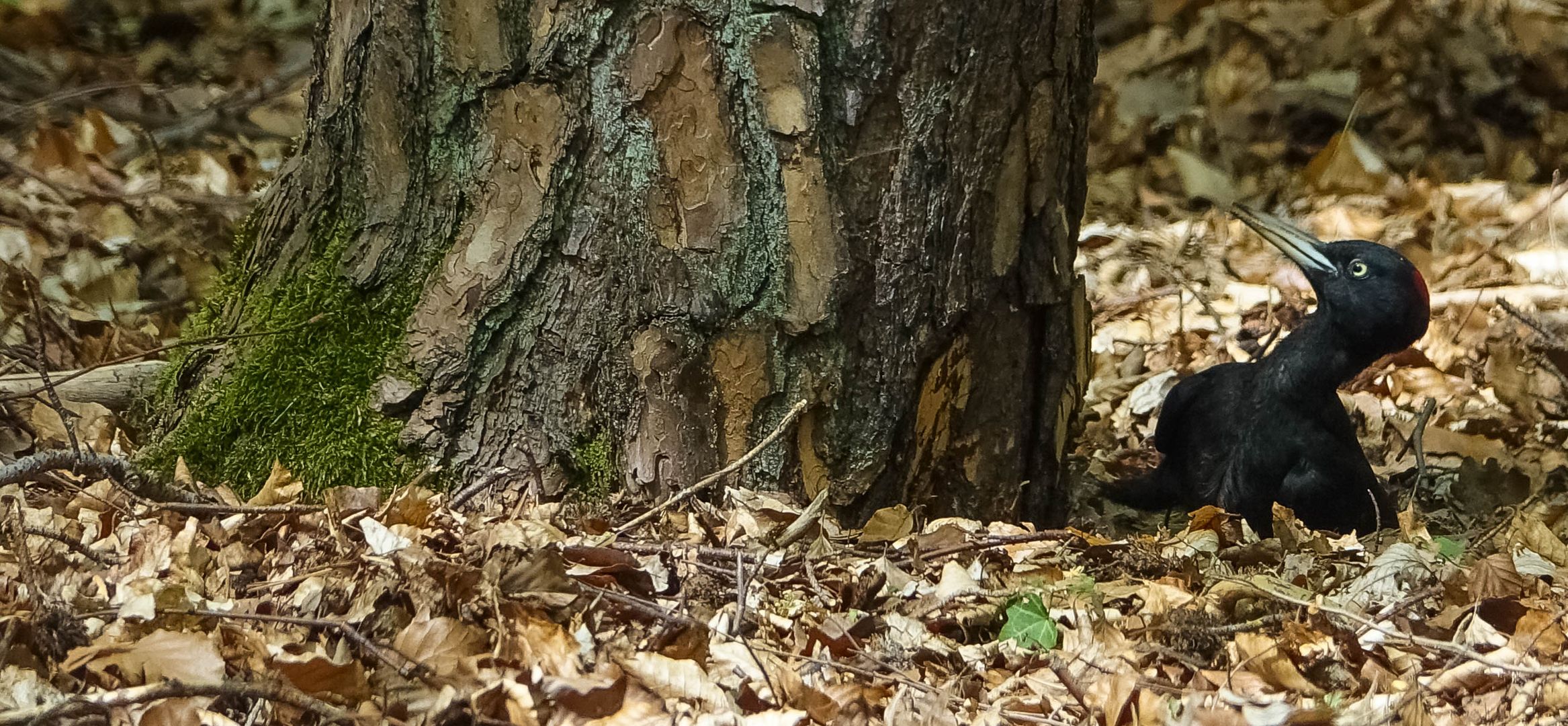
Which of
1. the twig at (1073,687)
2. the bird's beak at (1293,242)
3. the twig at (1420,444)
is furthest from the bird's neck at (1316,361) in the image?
the twig at (1073,687)

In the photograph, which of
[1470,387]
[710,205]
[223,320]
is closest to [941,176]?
[710,205]

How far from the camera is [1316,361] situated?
3.74 meters

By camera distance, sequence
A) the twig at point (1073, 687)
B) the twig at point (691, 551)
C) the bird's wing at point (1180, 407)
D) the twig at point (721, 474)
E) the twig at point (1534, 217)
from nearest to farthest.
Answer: the twig at point (1073, 687), the twig at point (691, 551), the twig at point (721, 474), the bird's wing at point (1180, 407), the twig at point (1534, 217)

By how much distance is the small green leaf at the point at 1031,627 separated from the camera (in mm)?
2359

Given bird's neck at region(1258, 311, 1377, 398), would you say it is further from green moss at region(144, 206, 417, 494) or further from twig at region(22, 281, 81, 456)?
twig at region(22, 281, 81, 456)

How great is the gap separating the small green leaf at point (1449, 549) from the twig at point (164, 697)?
2.15 metres

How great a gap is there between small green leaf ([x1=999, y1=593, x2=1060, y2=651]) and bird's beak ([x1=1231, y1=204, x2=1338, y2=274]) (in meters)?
1.68

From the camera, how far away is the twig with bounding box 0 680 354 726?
1857 mm

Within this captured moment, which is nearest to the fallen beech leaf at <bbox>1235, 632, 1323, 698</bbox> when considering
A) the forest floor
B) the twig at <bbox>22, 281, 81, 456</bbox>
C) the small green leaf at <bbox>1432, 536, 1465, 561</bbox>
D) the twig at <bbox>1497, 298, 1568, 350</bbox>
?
the forest floor

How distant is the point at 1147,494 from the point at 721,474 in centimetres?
182

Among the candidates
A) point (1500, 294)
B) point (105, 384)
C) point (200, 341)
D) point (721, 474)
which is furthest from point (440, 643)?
point (1500, 294)

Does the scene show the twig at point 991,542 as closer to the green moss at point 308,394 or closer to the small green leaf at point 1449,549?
the small green leaf at point 1449,549

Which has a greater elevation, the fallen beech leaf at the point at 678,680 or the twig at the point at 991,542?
the twig at the point at 991,542

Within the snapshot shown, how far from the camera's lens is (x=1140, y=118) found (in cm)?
656
